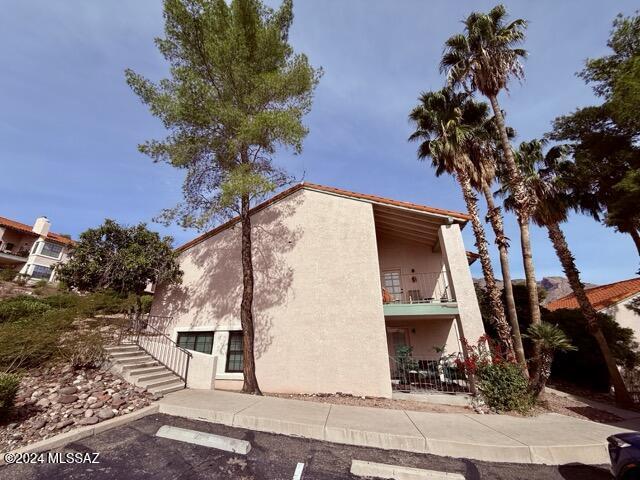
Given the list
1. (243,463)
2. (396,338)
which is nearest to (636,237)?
(396,338)

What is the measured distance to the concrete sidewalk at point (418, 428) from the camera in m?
4.50

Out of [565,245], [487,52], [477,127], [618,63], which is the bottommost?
[565,245]

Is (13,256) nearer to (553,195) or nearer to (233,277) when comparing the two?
(233,277)

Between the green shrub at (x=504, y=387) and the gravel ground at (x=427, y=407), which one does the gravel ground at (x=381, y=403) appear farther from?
the green shrub at (x=504, y=387)

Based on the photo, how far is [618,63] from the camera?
11.0 metres

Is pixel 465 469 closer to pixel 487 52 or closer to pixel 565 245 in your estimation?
pixel 565 245

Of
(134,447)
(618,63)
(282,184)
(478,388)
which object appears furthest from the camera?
(618,63)

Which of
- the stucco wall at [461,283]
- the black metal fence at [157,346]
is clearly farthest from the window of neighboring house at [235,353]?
the stucco wall at [461,283]

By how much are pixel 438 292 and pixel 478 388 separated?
5022 mm

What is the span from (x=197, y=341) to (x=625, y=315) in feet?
81.3

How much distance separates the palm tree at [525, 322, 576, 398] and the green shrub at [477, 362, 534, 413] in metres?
0.59

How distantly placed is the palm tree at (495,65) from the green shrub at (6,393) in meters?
16.0

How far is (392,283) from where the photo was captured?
13.2 m

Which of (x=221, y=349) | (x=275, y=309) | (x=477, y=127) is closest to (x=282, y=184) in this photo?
(x=275, y=309)
